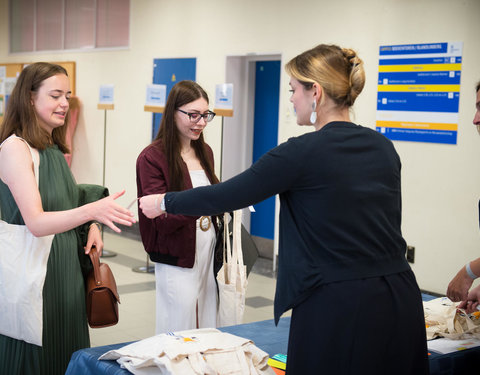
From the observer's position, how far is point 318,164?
1.76 meters

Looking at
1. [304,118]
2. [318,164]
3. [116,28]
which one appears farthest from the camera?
[116,28]

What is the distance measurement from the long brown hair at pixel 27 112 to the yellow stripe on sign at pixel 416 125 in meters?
4.11

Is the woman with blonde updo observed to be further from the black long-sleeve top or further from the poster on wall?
the poster on wall

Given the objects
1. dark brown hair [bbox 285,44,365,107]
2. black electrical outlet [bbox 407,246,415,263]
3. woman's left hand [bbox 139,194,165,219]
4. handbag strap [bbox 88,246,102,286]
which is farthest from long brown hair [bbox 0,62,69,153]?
black electrical outlet [bbox 407,246,415,263]

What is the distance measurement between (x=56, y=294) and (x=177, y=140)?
100cm

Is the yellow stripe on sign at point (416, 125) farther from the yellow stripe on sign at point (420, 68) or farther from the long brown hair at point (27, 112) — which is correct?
the long brown hair at point (27, 112)

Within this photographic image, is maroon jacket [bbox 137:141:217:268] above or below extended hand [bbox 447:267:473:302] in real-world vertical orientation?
above

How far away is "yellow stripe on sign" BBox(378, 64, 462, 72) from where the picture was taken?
18.7ft

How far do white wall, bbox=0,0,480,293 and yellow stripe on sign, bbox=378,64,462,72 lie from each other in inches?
4.2

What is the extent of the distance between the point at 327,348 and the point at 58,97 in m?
1.63

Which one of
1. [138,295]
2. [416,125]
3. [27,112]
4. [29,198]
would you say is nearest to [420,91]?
[416,125]

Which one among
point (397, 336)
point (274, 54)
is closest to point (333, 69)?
point (397, 336)

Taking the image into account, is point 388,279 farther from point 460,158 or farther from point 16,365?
point 460,158

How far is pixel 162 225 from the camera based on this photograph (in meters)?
3.01
